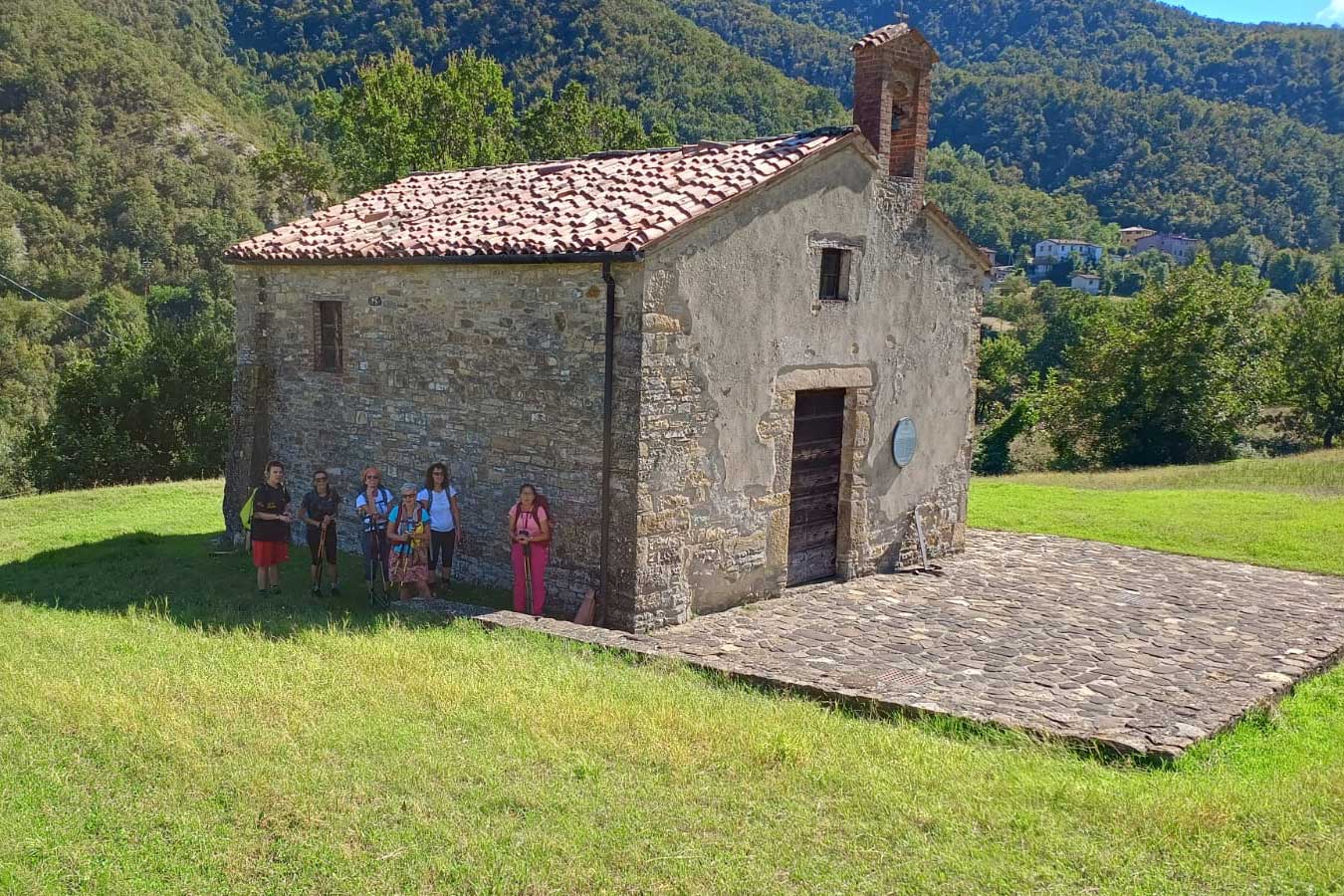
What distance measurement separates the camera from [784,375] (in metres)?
11.5

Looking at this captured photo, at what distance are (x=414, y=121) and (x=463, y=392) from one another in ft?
64.4

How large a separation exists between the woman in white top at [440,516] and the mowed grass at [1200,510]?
30.6ft

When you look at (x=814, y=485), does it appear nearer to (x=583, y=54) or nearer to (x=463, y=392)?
(x=463, y=392)

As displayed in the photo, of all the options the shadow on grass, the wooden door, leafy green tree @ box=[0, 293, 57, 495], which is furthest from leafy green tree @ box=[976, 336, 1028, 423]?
the shadow on grass

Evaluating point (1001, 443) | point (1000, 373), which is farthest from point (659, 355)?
point (1000, 373)

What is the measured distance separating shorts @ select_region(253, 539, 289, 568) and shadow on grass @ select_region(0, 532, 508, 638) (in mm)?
368

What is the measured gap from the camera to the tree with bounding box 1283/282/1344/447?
3584cm

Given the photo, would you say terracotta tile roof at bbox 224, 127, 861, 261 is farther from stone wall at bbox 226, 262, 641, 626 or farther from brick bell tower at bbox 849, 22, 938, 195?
brick bell tower at bbox 849, 22, 938, 195

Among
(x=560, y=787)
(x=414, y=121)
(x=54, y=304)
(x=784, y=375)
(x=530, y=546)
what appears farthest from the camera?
(x=54, y=304)

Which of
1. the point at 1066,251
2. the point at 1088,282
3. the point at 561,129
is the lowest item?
the point at 561,129

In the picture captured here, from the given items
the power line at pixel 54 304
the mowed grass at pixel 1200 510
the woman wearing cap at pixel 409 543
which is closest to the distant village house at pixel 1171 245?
the mowed grass at pixel 1200 510

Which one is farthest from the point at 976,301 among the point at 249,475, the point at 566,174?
the point at 249,475

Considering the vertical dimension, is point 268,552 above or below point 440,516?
below

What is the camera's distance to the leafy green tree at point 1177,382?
31672 millimetres
